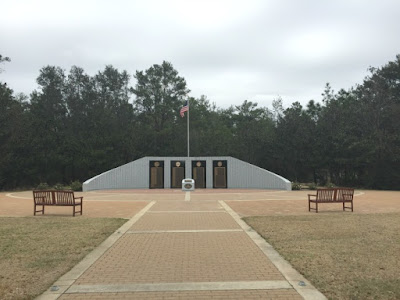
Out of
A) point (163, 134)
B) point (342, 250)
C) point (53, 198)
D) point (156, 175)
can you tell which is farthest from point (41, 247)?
point (163, 134)

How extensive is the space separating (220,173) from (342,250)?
24592 millimetres

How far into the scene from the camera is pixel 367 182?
34.3 metres

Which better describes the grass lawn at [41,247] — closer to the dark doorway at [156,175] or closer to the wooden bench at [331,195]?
the wooden bench at [331,195]

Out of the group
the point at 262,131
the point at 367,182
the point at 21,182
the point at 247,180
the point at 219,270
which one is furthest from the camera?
the point at 262,131

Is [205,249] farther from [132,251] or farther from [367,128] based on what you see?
[367,128]

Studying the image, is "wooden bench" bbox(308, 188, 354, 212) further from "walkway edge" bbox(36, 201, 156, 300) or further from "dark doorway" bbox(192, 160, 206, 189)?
"dark doorway" bbox(192, 160, 206, 189)

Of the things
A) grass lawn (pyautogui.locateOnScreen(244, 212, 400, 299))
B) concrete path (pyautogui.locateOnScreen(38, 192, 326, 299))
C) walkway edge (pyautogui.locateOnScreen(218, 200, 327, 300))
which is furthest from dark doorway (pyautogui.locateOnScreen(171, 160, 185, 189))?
walkway edge (pyautogui.locateOnScreen(218, 200, 327, 300))

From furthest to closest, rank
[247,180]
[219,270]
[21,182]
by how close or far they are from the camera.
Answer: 1. [21,182]
2. [247,180]
3. [219,270]

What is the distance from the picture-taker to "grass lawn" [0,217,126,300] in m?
4.85

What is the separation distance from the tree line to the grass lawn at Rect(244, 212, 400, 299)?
24602 mm

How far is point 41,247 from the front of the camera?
23.2ft

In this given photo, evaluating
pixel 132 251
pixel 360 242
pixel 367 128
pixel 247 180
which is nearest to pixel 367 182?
pixel 367 128

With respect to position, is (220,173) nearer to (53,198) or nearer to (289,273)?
(53,198)

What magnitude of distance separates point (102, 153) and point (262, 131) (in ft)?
57.7
